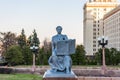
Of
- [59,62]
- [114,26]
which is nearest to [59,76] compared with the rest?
[59,62]

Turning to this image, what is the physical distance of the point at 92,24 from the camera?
121438 mm

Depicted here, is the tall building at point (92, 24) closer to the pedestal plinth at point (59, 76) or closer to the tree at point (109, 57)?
the tree at point (109, 57)

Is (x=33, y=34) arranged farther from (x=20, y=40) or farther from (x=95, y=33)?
(x=95, y=33)

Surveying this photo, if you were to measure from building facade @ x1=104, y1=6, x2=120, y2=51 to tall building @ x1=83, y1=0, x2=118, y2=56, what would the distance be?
9.02m

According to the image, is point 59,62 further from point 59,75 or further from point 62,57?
point 59,75

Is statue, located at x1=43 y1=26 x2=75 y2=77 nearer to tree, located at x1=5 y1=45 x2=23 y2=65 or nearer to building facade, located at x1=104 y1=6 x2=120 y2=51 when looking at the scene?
tree, located at x1=5 y1=45 x2=23 y2=65

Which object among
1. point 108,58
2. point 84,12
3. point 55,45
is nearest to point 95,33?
point 84,12

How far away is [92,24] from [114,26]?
72.6ft

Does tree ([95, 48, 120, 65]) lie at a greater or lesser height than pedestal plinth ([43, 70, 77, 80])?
greater

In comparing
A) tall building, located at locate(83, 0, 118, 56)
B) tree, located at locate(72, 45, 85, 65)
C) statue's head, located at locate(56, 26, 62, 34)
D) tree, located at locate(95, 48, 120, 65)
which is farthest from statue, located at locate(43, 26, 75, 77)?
tall building, located at locate(83, 0, 118, 56)

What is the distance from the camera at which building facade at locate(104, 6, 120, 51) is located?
9351cm

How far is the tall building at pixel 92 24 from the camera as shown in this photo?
120m

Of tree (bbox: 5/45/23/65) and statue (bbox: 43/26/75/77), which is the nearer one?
statue (bbox: 43/26/75/77)

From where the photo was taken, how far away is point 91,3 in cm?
12381
